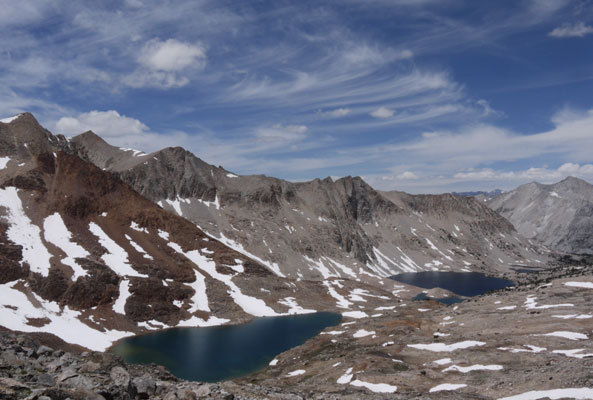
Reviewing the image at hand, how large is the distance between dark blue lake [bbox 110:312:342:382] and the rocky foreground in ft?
24.6

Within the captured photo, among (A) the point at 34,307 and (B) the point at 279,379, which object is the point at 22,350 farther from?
(A) the point at 34,307

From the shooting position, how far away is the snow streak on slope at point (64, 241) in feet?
348

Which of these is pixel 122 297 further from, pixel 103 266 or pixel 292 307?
pixel 292 307

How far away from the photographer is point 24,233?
108 meters

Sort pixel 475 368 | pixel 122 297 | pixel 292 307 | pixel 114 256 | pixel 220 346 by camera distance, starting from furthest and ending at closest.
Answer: pixel 292 307
pixel 114 256
pixel 122 297
pixel 220 346
pixel 475 368

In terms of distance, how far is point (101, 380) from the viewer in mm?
20625

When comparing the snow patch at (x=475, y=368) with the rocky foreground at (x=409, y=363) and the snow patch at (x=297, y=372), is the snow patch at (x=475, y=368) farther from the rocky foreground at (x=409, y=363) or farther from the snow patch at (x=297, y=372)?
the snow patch at (x=297, y=372)

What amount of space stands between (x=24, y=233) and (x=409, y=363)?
10604 cm

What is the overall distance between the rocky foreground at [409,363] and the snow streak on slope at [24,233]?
32697mm

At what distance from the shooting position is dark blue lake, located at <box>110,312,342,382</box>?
241 ft

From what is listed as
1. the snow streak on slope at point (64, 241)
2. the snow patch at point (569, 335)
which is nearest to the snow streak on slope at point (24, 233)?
the snow streak on slope at point (64, 241)

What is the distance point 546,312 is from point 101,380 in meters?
69.1

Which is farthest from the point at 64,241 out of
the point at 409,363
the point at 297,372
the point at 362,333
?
the point at 409,363

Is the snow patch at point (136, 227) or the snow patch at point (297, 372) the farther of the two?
the snow patch at point (136, 227)
